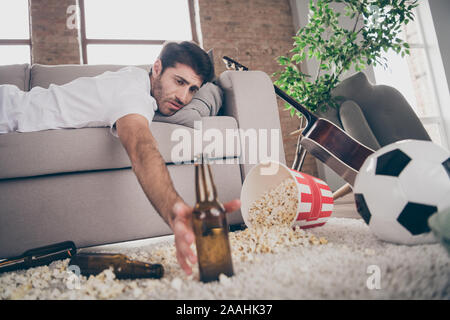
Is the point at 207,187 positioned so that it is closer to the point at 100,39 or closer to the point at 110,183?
the point at 110,183

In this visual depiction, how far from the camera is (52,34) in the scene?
10.9ft

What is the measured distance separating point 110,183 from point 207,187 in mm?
766

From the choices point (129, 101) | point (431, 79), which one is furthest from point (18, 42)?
point (431, 79)

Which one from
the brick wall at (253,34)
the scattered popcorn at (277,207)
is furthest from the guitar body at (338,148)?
the brick wall at (253,34)

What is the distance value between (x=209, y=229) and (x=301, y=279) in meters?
0.20

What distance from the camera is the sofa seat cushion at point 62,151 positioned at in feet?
3.47

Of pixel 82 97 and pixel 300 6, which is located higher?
pixel 300 6

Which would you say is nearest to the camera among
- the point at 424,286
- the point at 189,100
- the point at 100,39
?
the point at 424,286

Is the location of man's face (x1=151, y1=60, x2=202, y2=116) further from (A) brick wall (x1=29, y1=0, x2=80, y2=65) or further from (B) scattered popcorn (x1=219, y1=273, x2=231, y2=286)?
(A) brick wall (x1=29, y1=0, x2=80, y2=65)

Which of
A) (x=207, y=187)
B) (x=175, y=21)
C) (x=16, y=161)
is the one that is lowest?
(x=207, y=187)

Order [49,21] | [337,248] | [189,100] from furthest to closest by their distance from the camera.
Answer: [49,21] < [189,100] < [337,248]

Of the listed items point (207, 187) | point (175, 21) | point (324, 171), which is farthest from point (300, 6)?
point (207, 187)

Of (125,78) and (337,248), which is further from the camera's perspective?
(125,78)

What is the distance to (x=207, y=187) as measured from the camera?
53 cm
